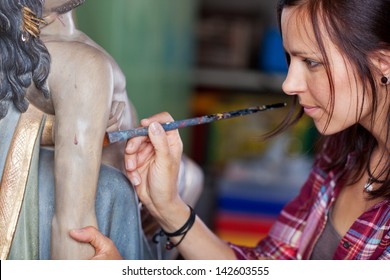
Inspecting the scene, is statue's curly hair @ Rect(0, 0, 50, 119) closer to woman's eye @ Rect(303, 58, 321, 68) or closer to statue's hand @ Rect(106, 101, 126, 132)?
statue's hand @ Rect(106, 101, 126, 132)

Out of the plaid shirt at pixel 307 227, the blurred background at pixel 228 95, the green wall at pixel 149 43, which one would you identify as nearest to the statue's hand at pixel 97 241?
the plaid shirt at pixel 307 227

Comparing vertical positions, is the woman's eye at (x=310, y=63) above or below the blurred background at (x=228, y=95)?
above

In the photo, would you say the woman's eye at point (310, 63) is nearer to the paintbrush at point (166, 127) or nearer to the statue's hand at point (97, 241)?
the paintbrush at point (166, 127)

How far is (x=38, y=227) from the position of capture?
3.83ft

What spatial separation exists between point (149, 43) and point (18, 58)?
63.3 inches

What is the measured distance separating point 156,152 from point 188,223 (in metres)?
0.21

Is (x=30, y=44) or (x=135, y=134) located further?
(x=135, y=134)

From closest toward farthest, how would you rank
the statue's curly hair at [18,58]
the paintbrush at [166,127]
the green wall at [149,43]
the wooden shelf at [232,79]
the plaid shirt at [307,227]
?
the statue's curly hair at [18,58]
the paintbrush at [166,127]
the plaid shirt at [307,227]
the green wall at [149,43]
the wooden shelf at [232,79]

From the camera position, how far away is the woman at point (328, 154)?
123 cm

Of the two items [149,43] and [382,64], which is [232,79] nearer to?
[149,43]

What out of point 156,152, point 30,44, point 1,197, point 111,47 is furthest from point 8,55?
point 111,47

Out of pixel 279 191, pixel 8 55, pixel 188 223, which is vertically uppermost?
pixel 8 55

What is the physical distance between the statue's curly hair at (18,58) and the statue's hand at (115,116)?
0.13m
